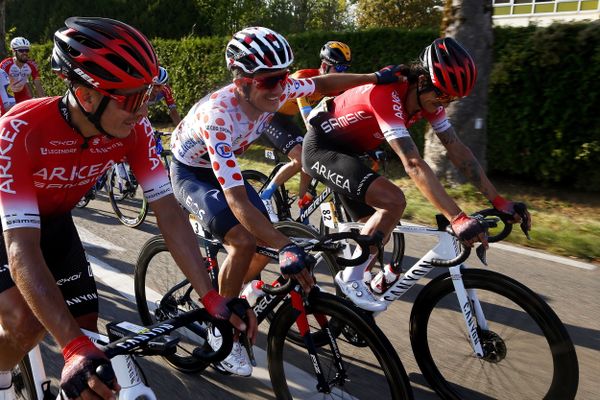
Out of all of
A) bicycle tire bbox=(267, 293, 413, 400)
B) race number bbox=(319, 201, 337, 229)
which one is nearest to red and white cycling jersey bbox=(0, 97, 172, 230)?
bicycle tire bbox=(267, 293, 413, 400)

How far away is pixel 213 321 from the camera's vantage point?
2010 millimetres

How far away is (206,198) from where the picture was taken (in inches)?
134

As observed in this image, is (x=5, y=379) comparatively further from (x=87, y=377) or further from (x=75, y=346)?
(x=87, y=377)

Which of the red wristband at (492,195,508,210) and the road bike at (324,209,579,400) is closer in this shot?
the road bike at (324,209,579,400)

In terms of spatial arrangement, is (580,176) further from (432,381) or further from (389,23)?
(389,23)

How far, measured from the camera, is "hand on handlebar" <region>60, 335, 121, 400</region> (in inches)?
62.9

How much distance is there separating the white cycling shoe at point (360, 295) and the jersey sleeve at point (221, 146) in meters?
1.07

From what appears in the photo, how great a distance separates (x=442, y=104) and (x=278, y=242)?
172cm

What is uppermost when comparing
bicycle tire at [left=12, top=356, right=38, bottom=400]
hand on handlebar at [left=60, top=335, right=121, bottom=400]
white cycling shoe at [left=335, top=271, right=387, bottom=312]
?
hand on handlebar at [left=60, top=335, right=121, bottom=400]

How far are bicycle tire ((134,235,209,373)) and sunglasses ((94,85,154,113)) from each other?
151cm

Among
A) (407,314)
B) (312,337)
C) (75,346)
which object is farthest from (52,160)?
(407,314)

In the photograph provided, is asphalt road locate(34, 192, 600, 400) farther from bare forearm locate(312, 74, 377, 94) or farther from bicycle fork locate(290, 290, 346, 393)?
bare forearm locate(312, 74, 377, 94)

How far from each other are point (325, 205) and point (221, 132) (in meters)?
2.07

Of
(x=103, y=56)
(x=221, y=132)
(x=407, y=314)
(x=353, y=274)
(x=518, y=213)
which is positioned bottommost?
(x=407, y=314)
